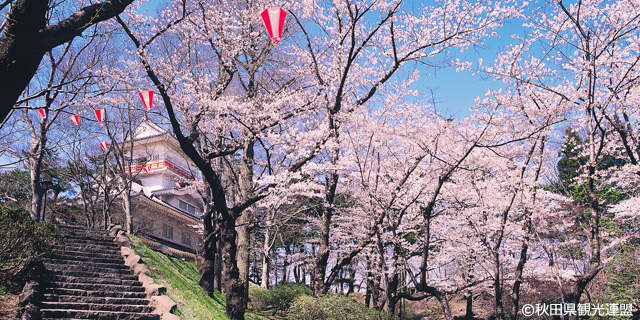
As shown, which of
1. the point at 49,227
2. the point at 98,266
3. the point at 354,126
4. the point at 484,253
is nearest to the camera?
the point at 49,227

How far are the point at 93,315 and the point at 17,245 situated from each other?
197cm

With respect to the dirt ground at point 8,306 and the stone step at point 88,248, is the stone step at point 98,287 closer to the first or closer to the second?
the dirt ground at point 8,306

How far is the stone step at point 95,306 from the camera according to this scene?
760cm

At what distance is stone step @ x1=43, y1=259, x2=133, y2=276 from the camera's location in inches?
369

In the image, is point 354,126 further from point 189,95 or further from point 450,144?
point 189,95

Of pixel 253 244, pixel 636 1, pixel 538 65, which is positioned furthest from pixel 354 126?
pixel 253 244

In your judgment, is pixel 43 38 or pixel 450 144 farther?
pixel 450 144

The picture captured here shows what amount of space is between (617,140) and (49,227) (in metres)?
17.2

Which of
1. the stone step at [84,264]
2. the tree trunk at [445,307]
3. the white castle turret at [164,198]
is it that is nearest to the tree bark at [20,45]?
the stone step at [84,264]

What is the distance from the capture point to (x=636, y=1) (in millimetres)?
8570

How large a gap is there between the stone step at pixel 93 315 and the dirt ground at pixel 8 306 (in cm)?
51

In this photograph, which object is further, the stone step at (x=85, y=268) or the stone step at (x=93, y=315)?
the stone step at (x=85, y=268)

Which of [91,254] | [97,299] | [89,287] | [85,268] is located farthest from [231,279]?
[91,254]

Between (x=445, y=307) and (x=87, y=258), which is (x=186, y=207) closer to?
(x=87, y=258)
